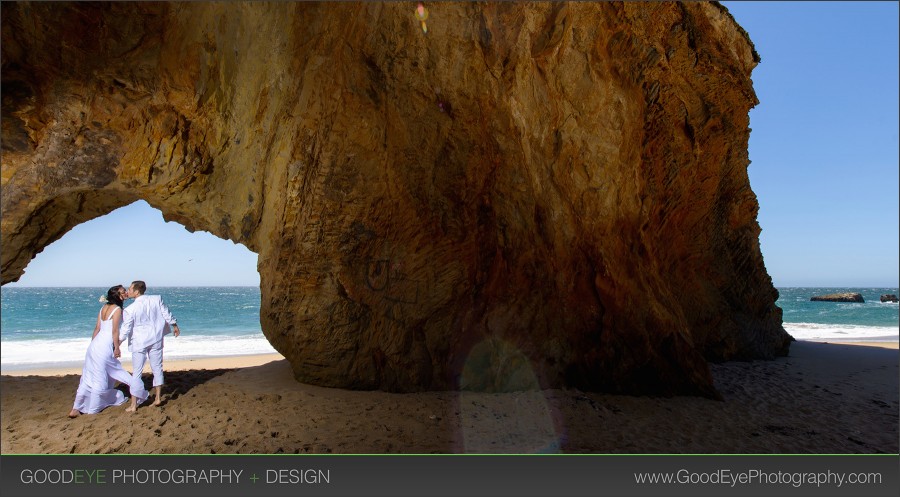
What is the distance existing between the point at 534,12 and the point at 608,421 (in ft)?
15.1

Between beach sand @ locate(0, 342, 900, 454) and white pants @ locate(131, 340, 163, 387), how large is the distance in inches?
14.2

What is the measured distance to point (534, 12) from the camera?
5078 mm

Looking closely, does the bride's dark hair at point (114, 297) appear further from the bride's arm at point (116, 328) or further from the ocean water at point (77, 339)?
the ocean water at point (77, 339)

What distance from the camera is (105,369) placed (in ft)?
17.7

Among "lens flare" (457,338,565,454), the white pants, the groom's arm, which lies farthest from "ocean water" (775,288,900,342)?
the groom's arm

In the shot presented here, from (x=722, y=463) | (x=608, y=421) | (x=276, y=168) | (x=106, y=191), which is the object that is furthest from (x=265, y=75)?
(x=722, y=463)

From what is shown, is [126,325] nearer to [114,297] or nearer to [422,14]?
[114,297]

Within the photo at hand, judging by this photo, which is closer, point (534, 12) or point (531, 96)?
point (534, 12)

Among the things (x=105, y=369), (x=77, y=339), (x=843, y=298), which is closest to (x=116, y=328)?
(x=105, y=369)

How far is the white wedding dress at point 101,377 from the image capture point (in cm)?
535

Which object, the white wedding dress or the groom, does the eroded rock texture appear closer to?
the groom

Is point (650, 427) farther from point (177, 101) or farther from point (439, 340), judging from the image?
point (177, 101)

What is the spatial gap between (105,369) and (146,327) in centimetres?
60

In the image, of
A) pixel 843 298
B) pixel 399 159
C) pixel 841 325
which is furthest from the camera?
pixel 843 298
